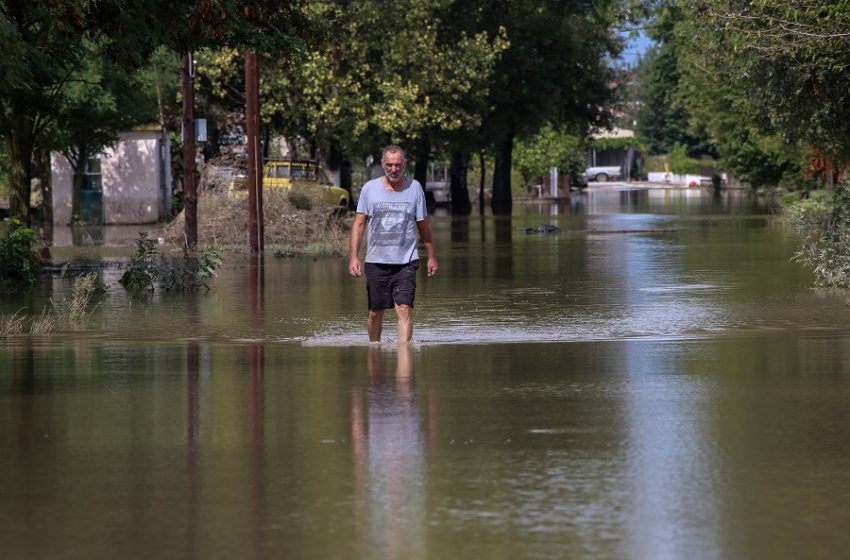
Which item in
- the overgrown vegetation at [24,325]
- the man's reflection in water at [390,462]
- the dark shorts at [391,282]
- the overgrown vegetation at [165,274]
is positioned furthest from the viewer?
the overgrown vegetation at [165,274]

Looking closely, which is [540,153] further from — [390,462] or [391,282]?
[390,462]

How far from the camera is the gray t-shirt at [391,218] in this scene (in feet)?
43.0

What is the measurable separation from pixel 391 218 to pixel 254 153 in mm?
16291

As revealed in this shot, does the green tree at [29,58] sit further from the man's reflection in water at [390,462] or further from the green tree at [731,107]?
the green tree at [731,107]

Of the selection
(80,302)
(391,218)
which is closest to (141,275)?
(80,302)

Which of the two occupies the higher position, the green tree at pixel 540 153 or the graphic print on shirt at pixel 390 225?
the green tree at pixel 540 153

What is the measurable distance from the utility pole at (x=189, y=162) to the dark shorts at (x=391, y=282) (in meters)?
16.9

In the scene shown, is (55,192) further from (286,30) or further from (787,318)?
(787,318)

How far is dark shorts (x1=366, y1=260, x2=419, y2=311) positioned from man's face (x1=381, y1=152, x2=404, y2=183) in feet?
2.44

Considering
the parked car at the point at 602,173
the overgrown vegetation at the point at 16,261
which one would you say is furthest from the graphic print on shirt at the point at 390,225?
the parked car at the point at 602,173

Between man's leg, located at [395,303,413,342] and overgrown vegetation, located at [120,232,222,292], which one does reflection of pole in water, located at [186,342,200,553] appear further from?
overgrown vegetation, located at [120,232,222,292]

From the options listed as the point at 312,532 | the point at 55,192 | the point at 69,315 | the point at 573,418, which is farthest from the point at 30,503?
the point at 55,192

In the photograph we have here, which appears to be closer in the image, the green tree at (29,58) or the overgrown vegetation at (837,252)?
the green tree at (29,58)

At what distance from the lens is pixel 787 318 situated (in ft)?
52.1
